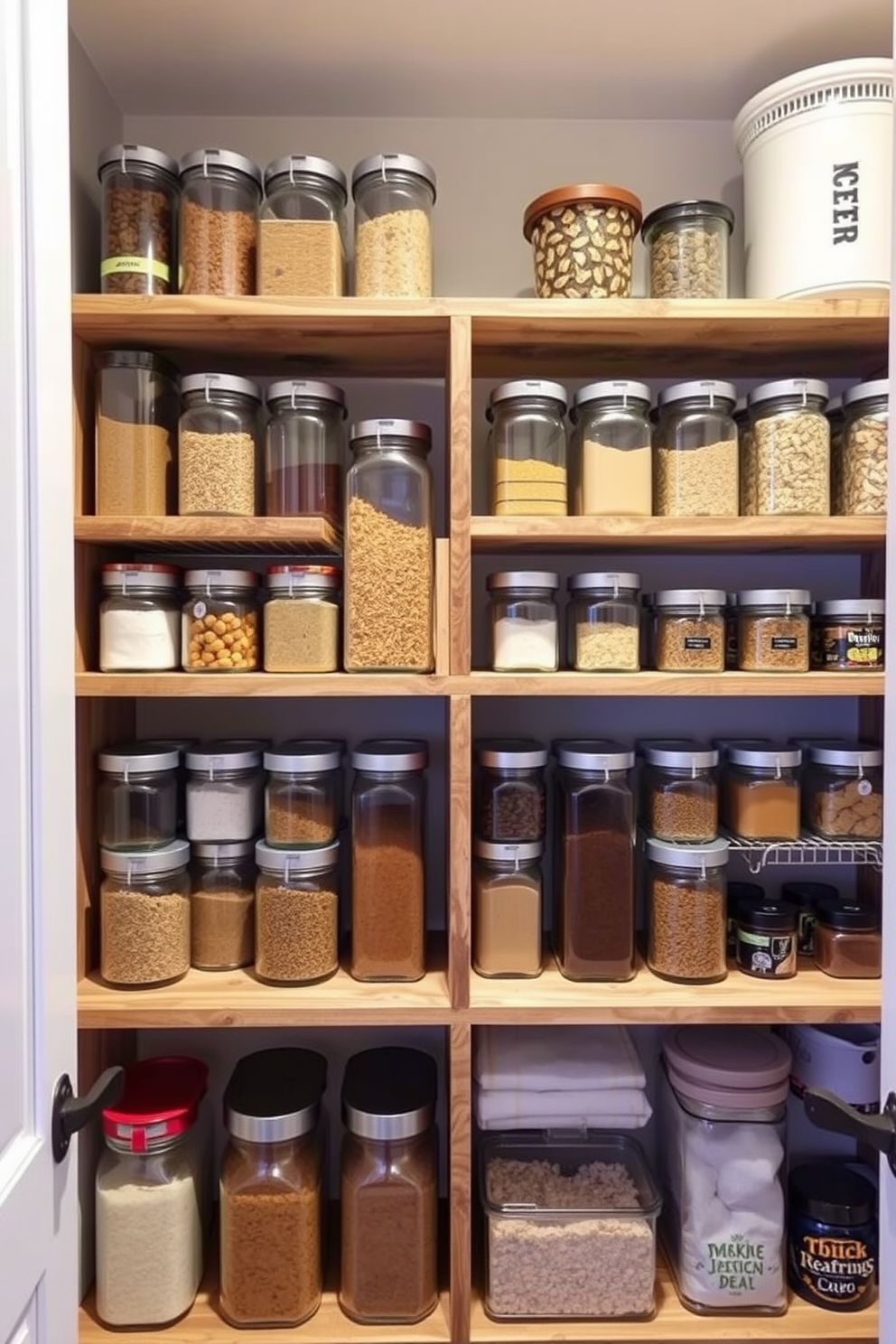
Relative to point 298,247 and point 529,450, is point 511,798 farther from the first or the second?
point 298,247

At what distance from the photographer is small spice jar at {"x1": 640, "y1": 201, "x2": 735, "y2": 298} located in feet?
3.88

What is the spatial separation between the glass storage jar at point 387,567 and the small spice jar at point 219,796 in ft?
0.78

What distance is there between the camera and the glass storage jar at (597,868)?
1.20 m

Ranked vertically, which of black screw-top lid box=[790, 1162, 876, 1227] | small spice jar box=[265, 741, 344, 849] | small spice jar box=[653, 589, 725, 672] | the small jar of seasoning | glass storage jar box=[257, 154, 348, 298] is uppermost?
glass storage jar box=[257, 154, 348, 298]

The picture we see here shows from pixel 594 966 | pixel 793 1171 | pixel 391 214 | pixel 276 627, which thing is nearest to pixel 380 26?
pixel 391 214

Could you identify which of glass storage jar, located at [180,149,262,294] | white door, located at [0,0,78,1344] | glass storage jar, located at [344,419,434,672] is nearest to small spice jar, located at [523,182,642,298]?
glass storage jar, located at [344,419,434,672]

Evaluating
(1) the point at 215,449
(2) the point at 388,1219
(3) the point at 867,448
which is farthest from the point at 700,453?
(2) the point at 388,1219

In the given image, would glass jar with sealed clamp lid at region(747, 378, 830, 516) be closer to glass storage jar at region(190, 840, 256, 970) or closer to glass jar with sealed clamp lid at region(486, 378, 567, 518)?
glass jar with sealed clamp lid at region(486, 378, 567, 518)

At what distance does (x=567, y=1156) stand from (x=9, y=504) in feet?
3.99

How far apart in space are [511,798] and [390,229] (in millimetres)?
836

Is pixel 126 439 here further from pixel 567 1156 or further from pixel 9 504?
pixel 567 1156

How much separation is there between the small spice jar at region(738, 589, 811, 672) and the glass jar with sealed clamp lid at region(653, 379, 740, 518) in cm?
14

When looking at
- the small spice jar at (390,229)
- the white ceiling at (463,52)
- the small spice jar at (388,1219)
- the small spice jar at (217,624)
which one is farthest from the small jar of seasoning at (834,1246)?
the white ceiling at (463,52)

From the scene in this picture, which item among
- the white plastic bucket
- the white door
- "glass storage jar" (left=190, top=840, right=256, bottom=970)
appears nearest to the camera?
the white door
